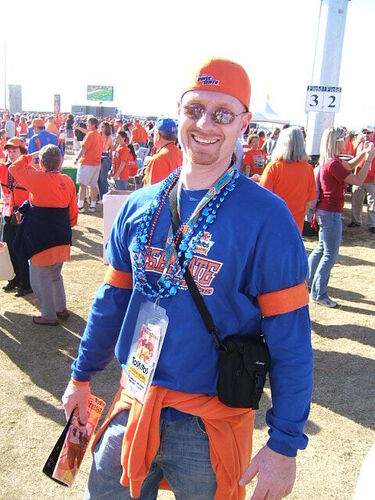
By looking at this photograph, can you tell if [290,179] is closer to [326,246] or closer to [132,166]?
[326,246]

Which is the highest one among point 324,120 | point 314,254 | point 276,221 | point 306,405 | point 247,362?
point 324,120

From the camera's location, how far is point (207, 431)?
1643 millimetres

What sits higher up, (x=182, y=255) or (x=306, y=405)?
(x=182, y=255)

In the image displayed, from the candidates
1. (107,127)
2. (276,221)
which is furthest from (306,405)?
(107,127)

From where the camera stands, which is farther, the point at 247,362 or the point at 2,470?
the point at 2,470

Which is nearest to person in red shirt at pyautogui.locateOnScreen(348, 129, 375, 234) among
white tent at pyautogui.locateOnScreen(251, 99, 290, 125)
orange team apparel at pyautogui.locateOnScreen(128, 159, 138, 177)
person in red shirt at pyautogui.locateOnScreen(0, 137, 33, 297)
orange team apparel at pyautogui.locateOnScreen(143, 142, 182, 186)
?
orange team apparel at pyautogui.locateOnScreen(128, 159, 138, 177)

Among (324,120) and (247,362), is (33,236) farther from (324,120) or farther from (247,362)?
(324,120)

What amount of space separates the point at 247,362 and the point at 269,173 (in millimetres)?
3776

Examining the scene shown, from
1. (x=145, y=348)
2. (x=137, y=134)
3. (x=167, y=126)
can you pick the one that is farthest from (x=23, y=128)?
(x=145, y=348)

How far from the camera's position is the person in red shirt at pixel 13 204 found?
5621 millimetres

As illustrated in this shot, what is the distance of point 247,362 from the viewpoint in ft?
5.24

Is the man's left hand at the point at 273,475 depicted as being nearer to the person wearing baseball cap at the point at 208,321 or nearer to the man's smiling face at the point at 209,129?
the person wearing baseball cap at the point at 208,321

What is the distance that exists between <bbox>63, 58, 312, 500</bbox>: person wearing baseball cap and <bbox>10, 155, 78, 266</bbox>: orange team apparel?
10.4 feet

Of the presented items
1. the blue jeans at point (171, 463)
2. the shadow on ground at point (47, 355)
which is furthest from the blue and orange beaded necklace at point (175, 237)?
the shadow on ground at point (47, 355)
